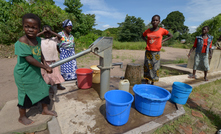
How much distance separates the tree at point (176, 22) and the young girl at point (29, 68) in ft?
151

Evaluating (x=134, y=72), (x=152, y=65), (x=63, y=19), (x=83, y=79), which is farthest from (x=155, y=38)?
(x=63, y=19)

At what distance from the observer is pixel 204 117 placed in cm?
226

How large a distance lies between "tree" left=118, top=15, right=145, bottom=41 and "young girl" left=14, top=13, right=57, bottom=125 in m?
24.4

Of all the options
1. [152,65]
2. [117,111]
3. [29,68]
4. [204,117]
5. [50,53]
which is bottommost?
[204,117]

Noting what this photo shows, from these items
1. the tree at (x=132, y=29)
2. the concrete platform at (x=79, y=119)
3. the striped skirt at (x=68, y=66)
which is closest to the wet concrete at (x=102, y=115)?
the concrete platform at (x=79, y=119)

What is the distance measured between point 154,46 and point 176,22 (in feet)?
148

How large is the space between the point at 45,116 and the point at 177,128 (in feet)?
7.00

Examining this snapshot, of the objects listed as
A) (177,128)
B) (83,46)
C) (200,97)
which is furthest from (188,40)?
(177,128)

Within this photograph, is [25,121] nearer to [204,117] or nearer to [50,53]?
[50,53]

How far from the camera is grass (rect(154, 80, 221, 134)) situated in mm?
1913

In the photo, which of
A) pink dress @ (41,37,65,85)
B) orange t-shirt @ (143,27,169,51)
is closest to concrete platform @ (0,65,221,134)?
pink dress @ (41,37,65,85)

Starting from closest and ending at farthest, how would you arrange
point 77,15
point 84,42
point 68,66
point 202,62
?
1. point 68,66
2. point 202,62
3. point 84,42
4. point 77,15

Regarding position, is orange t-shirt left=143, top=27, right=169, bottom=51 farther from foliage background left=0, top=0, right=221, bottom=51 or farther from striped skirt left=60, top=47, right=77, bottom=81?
foliage background left=0, top=0, right=221, bottom=51

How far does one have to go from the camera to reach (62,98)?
8.14 ft
